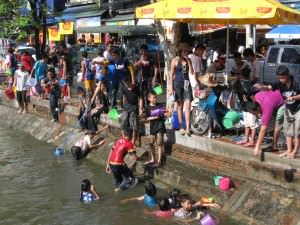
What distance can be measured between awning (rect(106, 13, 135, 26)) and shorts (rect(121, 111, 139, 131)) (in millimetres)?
18082

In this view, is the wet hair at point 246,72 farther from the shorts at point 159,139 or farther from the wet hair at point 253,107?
the shorts at point 159,139

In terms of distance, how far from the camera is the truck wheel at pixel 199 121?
503 inches

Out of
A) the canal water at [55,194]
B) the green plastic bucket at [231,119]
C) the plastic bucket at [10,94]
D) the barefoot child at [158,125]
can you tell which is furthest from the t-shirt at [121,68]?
the plastic bucket at [10,94]

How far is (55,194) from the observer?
12.7 m

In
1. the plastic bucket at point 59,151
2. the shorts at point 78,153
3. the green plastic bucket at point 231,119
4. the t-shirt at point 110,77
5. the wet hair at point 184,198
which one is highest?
the t-shirt at point 110,77

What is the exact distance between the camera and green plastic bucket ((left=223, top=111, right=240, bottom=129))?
491 inches

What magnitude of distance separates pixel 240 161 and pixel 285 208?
2018mm

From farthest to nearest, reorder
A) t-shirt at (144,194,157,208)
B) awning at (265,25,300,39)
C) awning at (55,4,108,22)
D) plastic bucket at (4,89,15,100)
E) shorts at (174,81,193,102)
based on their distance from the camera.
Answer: awning at (55,4,108,22), awning at (265,25,300,39), plastic bucket at (4,89,15,100), shorts at (174,81,193,102), t-shirt at (144,194,157,208)

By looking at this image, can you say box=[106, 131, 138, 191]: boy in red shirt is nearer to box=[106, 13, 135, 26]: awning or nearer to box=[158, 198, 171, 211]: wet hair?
box=[158, 198, 171, 211]: wet hair

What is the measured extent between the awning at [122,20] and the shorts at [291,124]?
21845 mm

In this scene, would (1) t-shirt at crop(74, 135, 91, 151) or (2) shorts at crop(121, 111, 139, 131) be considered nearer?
(2) shorts at crop(121, 111, 139, 131)

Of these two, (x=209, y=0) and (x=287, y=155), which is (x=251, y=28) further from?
(x=287, y=155)

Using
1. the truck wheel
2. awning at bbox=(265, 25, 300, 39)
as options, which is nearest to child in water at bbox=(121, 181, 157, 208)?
the truck wheel

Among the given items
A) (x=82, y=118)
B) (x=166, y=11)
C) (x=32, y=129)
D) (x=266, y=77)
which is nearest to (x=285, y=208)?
(x=166, y=11)
